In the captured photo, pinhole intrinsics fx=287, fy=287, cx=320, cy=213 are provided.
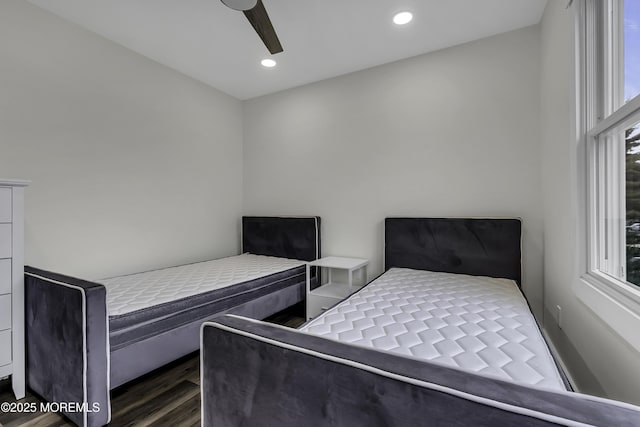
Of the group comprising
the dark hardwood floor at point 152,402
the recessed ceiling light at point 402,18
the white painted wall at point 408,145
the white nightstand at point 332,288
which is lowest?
the dark hardwood floor at point 152,402

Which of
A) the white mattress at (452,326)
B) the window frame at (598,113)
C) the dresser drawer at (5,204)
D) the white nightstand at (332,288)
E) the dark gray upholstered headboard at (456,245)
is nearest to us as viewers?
the white mattress at (452,326)

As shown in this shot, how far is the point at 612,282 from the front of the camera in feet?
3.95

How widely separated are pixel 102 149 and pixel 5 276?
3.94ft

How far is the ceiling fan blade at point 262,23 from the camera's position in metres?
1.61

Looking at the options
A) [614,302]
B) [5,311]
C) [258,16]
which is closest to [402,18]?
[258,16]

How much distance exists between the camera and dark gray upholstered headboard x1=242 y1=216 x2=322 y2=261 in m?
3.23

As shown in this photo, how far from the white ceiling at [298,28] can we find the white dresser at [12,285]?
57.3 inches

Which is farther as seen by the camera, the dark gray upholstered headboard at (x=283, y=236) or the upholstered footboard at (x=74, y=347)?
the dark gray upholstered headboard at (x=283, y=236)

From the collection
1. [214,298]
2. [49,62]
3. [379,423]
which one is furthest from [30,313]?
[379,423]

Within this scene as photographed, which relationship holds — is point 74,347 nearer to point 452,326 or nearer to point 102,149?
point 102,149

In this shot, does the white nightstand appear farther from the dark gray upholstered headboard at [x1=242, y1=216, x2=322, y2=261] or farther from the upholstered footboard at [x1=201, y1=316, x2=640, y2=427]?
the upholstered footboard at [x1=201, y1=316, x2=640, y2=427]

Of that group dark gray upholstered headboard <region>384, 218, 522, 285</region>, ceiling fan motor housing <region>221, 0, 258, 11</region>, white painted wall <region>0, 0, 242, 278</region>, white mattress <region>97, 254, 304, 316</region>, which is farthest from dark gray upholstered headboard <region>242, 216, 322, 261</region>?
ceiling fan motor housing <region>221, 0, 258, 11</region>

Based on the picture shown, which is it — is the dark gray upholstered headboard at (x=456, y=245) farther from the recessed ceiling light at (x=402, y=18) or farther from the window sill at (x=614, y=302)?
the recessed ceiling light at (x=402, y=18)

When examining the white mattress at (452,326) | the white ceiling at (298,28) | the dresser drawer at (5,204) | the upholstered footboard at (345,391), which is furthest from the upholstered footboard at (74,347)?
the white ceiling at (298,28)
